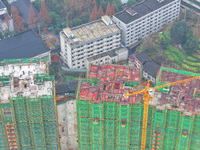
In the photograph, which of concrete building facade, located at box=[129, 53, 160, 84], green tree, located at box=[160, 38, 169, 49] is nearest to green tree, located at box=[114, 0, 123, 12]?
green tree, located at box=[160, 38, 169, 49]

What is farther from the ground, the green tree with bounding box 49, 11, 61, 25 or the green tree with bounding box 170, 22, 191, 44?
the green tree with bounding box 49, 11, 61, 25

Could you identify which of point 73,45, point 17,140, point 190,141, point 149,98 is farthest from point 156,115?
point 73,45

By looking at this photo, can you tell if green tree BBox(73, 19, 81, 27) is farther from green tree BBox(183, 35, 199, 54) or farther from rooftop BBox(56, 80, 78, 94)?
green tree BBox(183, 35, 199, 54)

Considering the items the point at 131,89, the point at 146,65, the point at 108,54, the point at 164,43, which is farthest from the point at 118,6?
the point at 131,89

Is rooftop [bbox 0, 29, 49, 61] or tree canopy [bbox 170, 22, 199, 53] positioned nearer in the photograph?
rooftop [bbox 0, 29, 49, 61]

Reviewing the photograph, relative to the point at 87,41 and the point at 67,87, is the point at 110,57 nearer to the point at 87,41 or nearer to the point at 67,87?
the point at 87,41

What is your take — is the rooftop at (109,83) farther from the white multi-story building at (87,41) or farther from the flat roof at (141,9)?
the flat roof at (141,9)

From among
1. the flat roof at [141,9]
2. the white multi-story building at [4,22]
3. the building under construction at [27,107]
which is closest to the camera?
the building under construction at [27,107]

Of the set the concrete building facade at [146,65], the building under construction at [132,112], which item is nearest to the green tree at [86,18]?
the concrete building facade at [146,65]
